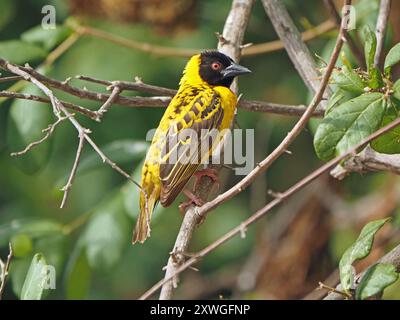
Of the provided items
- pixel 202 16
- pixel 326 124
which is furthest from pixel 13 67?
pixel 202 16

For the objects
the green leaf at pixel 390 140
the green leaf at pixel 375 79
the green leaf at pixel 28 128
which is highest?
the green leaf at pixel 28 128

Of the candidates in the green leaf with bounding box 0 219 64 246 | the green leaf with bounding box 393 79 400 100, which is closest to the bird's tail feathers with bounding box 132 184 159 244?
the green leaf with bounding box 0 219 64 246

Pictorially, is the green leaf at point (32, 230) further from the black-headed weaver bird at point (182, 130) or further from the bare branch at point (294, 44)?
the bare branch at point (294, 44)

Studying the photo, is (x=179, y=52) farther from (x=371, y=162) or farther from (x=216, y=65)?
(x=371, y=162)

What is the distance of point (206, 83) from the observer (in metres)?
5.25

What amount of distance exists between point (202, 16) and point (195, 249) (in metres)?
1.96

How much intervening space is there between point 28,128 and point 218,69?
108cm

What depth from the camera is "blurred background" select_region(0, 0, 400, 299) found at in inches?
196

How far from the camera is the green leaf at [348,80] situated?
334 cm

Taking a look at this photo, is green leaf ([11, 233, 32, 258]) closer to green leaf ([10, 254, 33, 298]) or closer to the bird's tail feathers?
green leaf ([10, 254, 33, 298])

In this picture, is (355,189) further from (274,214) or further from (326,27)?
(326,27)

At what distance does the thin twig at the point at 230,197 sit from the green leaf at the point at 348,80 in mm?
409

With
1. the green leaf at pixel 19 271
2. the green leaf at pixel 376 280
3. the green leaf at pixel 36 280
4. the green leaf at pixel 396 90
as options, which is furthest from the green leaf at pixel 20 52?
the green leaf at pixel 376 280

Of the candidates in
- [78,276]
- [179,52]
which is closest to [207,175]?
[78,276]
